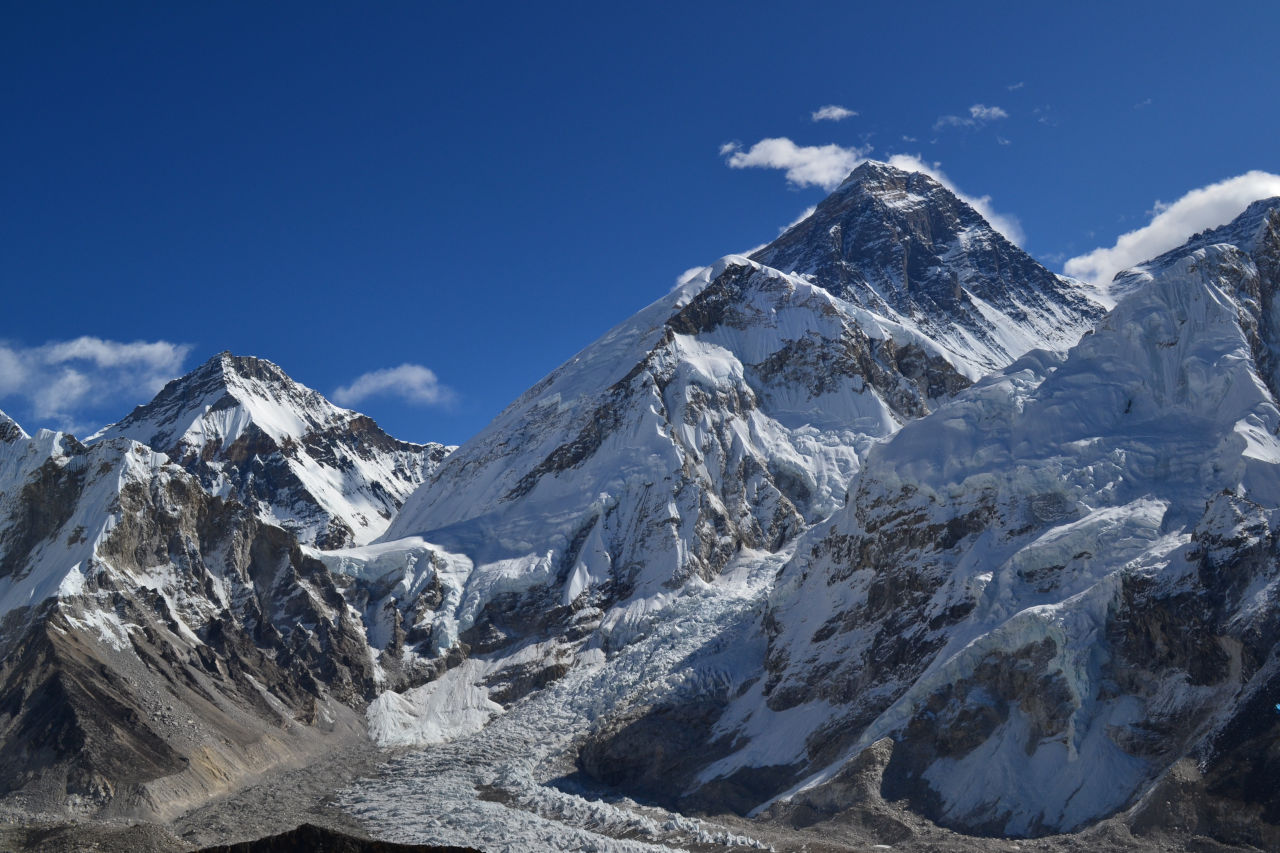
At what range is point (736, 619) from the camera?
5438 inches

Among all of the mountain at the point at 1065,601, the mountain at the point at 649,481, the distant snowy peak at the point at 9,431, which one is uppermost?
the distant snowy peak at the point at 9,431

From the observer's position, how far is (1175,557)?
9381 cm

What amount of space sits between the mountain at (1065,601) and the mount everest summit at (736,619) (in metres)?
0.27

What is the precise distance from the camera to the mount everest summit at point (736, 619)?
90188 millimetres

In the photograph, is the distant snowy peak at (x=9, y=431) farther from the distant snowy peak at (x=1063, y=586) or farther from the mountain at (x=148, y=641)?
the distant snowy peak at (x=1063, y=586)

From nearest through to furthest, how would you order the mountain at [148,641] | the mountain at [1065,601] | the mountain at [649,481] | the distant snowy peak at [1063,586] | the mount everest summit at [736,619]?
the mountain at [1065,601]
the distant snowy peak at [1063,586]
the mount everest summit at [736,619]
the mountain at [148,641]
the mountain at [649,481]

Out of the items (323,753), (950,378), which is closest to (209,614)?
(323,753)

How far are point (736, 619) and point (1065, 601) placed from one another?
154 ft

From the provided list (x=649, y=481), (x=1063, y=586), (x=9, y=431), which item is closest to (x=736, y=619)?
(x=649, y=481)

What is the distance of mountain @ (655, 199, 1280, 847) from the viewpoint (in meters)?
85.0

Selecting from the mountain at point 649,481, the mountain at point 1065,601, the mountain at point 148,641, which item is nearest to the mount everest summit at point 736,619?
the mountain at point 1065,601

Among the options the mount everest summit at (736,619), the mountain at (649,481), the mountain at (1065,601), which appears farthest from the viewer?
the mountain at (649,481)

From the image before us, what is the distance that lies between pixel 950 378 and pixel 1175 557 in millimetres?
107298

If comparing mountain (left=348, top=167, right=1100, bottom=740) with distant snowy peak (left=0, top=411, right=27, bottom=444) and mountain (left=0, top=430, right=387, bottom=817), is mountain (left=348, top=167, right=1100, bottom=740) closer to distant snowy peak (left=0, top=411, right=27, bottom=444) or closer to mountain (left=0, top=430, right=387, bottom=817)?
mountain (left=0, top=430, right=387, bottom=817)
